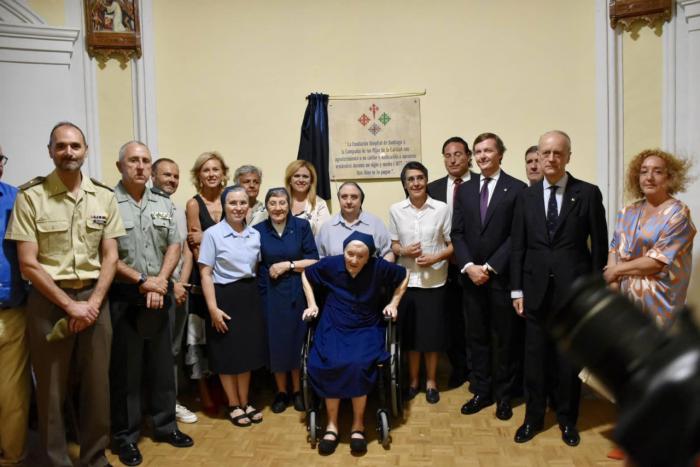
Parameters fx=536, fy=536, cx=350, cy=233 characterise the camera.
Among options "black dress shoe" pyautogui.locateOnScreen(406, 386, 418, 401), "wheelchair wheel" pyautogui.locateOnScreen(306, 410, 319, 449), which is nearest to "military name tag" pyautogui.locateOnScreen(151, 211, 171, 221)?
"wheelchair wheel" pyautogui.locateOnScreen(306, 410, 319, 449)

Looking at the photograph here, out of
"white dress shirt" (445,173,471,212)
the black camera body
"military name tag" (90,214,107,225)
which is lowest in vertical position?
the black camera body

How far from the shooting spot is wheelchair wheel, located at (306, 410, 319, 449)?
3.13 m

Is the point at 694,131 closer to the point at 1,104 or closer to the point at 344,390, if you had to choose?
the point at 344,390

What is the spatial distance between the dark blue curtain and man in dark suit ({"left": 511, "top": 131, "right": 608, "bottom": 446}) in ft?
6.84

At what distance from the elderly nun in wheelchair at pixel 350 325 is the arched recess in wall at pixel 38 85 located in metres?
2.63

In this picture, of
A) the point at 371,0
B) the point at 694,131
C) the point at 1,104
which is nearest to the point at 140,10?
the point at 1,104

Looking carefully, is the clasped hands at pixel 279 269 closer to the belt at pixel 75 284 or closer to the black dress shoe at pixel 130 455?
the belt at pixel 75 284

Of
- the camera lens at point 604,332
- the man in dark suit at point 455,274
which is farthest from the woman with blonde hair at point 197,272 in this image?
the camera lens at point 604,332

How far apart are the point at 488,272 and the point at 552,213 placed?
60 cm

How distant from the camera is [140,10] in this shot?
4762 millimetres

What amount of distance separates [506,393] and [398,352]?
A: 32.9 inches

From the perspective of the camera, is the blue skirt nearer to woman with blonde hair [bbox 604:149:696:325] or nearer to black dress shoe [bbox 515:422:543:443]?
black dress shoe [bbox 515:422:543:443]

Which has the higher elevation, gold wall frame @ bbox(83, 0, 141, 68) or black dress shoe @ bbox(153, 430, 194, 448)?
gold wall frame @ bbox(83, 0, 141, 68)

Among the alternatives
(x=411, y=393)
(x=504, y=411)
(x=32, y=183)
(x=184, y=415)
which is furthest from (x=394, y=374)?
(x=32, y=183)
